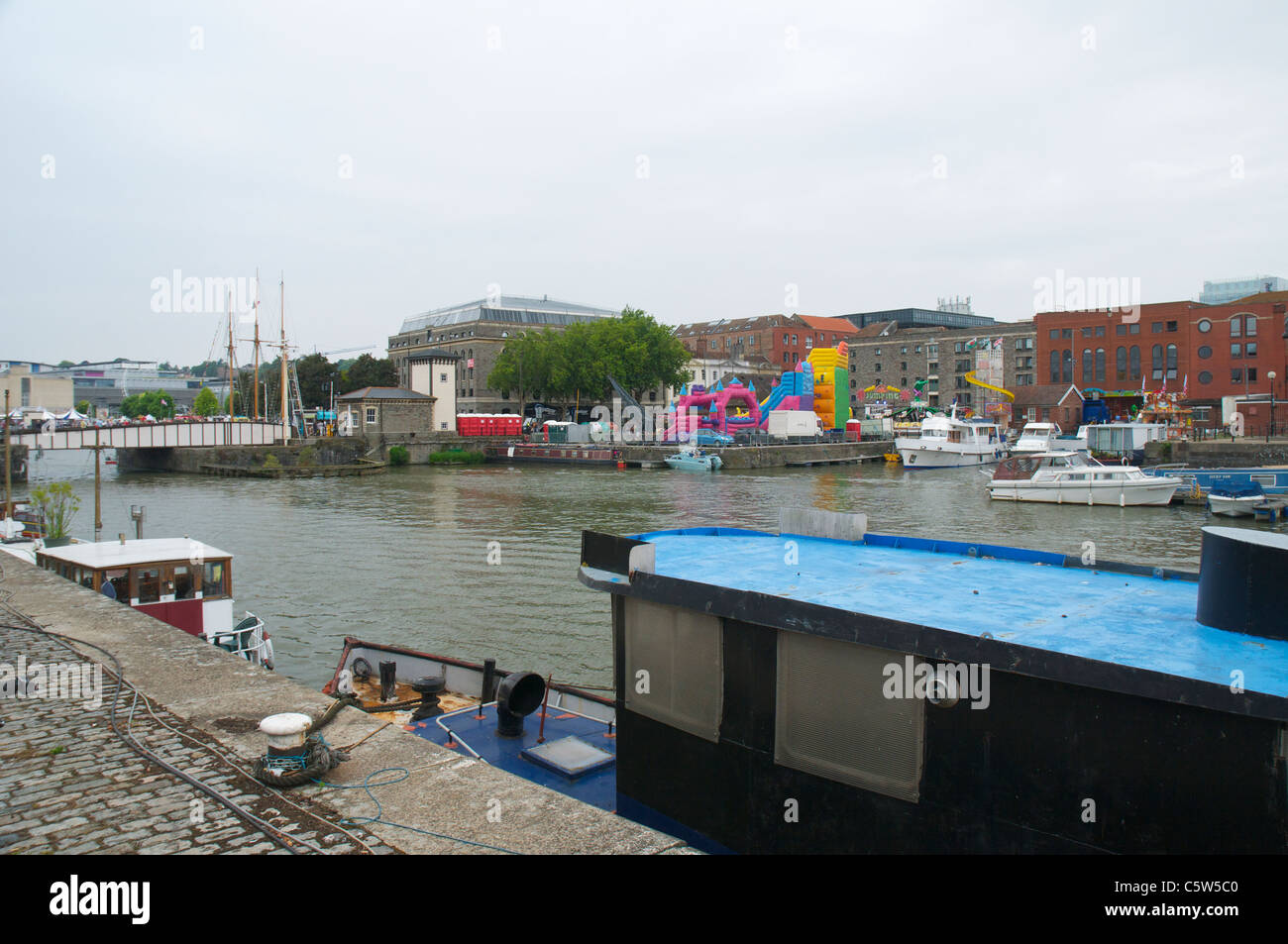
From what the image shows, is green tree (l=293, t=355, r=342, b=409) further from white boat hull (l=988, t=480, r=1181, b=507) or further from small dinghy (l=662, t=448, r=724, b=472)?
white boat hull (l=988, t=480, r=1181, b=507)

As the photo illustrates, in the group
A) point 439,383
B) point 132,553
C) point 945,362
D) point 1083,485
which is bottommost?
point 1083,485

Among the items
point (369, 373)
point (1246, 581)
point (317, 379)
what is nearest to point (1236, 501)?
point (1246, 581)

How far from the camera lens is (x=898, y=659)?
6.05 metres

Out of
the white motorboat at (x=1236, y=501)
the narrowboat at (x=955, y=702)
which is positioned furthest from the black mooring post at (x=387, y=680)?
the white motorboat at (x=1236, y=501)

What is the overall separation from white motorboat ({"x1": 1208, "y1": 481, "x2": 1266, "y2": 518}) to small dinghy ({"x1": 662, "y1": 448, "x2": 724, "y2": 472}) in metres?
37.3

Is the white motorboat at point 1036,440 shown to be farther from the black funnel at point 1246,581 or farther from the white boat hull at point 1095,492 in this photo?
the black funnel at point 1246,581

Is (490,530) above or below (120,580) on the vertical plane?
below

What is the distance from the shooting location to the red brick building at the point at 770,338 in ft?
417

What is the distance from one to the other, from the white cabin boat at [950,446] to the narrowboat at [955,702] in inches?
2512

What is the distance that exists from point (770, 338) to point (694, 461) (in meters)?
61.6

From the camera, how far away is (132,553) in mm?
16016

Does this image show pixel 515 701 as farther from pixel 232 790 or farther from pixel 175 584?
pixel 175 584

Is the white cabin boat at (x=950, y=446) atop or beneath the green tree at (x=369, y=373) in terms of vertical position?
beneath
